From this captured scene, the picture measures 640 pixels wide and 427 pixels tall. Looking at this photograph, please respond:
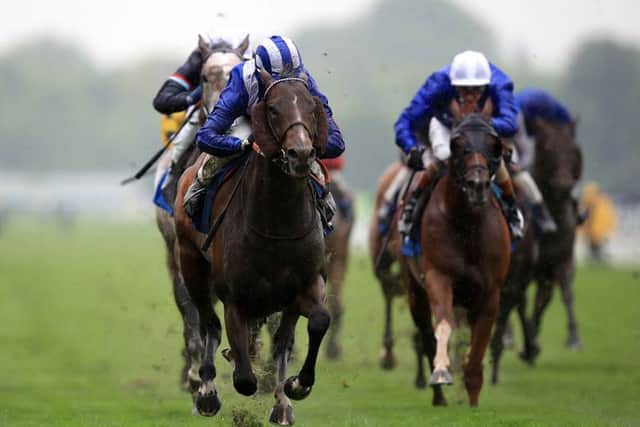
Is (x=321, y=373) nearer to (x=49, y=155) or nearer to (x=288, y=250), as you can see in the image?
(x=288, y=250)

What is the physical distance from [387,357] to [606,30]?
14.1 metres

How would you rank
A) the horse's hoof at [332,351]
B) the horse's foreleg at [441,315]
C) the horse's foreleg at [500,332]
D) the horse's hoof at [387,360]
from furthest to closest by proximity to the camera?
the horse's hoof at [332,351], the horse's hoof at [387,360], the horse's foreleg at [500,332], the horse's foreleg at [441,315]

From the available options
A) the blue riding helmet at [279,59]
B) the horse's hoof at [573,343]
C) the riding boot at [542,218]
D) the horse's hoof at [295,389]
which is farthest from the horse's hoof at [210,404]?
the horse's hoof at [573,343]

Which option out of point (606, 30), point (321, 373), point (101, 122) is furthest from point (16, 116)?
point (321, 373)

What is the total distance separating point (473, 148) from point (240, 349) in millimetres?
2970

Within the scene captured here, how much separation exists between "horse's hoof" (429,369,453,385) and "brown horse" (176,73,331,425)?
1766 millimetres

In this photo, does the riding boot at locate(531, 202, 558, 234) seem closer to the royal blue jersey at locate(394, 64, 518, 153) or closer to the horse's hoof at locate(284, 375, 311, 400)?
the royal blue jersey at locate(394, 64, 518, 153)

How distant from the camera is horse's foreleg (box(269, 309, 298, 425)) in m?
9.45

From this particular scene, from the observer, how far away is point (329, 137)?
9359mm

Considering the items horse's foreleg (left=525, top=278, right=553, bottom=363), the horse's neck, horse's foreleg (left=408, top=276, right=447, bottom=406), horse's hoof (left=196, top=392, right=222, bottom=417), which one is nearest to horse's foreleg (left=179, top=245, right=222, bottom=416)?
horse's hoof (left=196, top=392, right=222, bottom=417)

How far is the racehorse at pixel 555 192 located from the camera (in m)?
16.7

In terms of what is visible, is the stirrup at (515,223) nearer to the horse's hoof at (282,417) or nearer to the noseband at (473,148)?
the noseband at (473,148)

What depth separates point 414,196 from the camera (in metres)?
12.3

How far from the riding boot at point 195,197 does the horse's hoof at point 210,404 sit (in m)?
1.28
